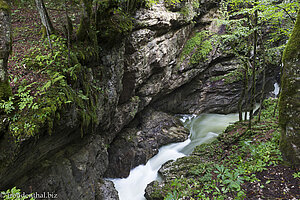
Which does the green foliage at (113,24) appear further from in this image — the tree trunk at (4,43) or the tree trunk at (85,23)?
the tree trunk at (4,43)

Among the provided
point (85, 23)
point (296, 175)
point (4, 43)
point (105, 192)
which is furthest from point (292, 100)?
point (105, 192)

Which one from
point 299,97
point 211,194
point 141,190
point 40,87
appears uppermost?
point 40,87

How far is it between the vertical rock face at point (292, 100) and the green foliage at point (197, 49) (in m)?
9.37

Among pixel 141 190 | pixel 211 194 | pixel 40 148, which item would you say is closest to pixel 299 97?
pixel 211 194

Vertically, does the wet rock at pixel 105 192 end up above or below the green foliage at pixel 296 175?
below

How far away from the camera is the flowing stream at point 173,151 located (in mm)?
8445

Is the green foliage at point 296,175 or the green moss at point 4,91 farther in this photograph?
the green foliage at point 296,175

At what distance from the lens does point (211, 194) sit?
4.47m

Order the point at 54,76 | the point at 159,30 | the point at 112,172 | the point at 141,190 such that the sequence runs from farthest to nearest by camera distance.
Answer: the point at 159,30 → the point at 112,172 → the point at 141,190 → the point at 54,76

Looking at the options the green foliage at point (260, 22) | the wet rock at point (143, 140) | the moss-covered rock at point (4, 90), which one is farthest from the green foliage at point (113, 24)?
the wet rock at point (143, 140)

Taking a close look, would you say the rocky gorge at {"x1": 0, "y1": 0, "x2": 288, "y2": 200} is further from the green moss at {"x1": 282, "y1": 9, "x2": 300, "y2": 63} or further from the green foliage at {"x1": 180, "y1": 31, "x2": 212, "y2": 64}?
the green moss at {"x1": 282, "y1": 9, "x2": 300, "y2": 63}

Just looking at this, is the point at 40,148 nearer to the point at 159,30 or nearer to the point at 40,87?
the point at 40,87

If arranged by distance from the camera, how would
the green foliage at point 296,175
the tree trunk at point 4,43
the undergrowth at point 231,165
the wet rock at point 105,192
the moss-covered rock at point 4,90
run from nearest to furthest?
the tree trunk at point 4,43 < the moss-covered rock at point 4,90 < the green foliage at point 296,175 < the undergrowth at point 231,165 < the wet rock at point 105,192

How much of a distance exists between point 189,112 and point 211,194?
34.5ft
